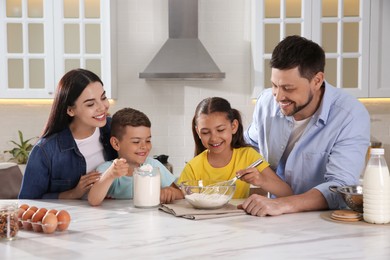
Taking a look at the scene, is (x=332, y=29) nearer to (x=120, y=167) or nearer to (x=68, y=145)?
(x=68, y=145)

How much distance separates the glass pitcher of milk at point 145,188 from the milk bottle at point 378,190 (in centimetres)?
85

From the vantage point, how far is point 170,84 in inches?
215

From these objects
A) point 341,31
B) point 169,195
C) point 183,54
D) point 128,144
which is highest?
point 341,31

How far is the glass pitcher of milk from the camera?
2.38m

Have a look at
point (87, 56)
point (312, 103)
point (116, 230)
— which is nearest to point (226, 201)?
point (116, 230)

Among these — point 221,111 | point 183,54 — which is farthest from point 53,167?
point 183,54

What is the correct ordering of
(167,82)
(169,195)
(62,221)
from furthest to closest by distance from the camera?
(167,82) → (169,195) → (62,221)

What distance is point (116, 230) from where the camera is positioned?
6.60 ft

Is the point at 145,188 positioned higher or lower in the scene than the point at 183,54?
lower

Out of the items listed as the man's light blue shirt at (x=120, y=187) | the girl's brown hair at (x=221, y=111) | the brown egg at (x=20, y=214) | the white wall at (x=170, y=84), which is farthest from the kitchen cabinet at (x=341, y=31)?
the brown egg at (x=20, y=214)

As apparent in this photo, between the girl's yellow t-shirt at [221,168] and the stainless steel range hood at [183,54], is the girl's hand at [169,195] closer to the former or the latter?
the girl's yellow t-shirt at [221,168]

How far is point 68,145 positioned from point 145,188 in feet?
1.70

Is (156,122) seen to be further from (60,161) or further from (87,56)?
(60,161)

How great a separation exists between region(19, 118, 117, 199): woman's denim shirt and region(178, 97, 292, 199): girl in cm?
51
